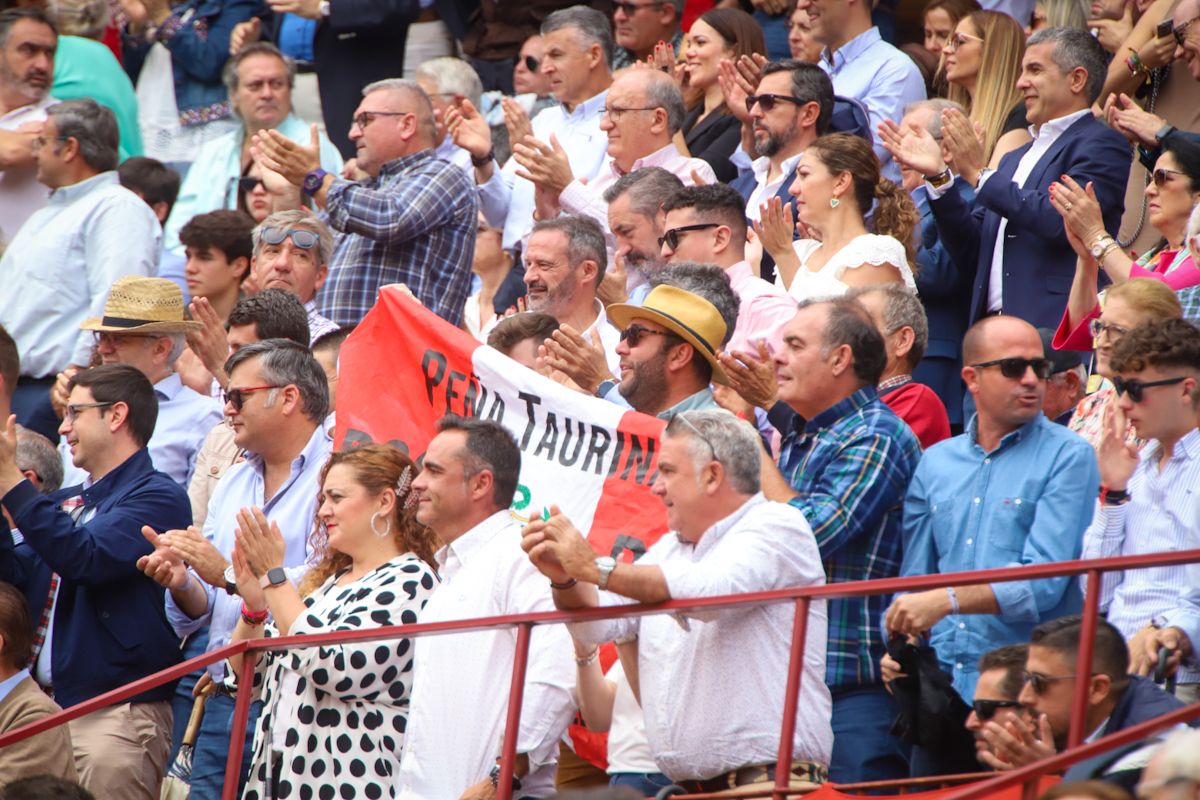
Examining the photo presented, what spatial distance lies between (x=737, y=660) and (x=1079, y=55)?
470 cm

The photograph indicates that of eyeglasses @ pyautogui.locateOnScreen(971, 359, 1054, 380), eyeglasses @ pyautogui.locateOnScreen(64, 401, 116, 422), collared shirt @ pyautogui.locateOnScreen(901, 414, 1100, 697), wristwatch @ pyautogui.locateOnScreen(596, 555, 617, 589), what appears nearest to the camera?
wristwatch @ pyautogui.locateOnScreen(596, 555, 617, 589)

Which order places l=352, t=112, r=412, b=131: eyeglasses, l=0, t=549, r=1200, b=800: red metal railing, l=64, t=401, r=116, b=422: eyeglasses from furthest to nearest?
l=352, t=112, r=412, b=131: eyeglasses → l=64, t=401, r=116, b=422: eyeglasses → l=0, t=549, r=1200, b=800: red metal railing

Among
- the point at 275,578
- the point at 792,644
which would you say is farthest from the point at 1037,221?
the point at 275,578

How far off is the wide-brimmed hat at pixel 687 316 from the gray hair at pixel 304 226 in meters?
2.79

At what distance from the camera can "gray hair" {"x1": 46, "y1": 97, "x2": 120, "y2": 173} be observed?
416 inches

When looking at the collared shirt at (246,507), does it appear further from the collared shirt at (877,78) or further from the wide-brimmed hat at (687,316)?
the collared shirt at (877,78)

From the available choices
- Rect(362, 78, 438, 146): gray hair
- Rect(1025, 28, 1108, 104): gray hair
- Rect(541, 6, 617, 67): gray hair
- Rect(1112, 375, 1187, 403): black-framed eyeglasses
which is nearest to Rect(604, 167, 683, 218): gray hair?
Rect(362, 78, 438, 146): gray hair

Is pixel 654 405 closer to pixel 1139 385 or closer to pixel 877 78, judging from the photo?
pixel 1139 385

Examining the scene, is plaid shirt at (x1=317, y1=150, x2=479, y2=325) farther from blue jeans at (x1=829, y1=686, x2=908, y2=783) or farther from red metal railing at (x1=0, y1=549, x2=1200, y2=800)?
blue jeans at (x1=829, y1=686, x2=908, y2=783)

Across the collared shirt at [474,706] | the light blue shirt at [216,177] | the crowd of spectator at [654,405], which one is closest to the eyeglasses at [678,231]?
the crowd of spectator at [654,405]

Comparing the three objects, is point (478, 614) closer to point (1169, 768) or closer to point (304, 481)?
point (304, 481)

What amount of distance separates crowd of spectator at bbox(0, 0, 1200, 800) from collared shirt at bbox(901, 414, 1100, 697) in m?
0.01

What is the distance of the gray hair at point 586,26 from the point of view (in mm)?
11023

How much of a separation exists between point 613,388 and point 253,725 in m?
1.93
